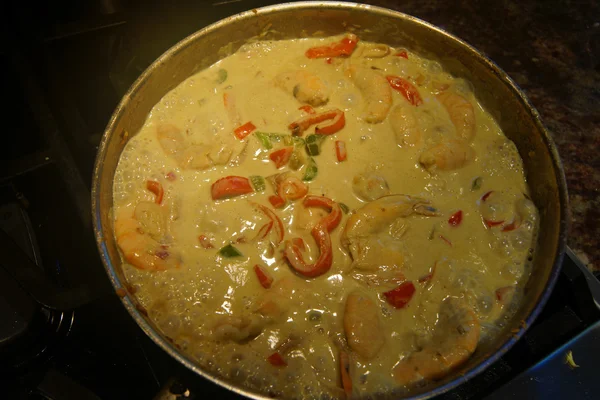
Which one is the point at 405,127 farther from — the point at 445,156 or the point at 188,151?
the point at 188,151

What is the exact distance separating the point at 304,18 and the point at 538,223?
1.45 m

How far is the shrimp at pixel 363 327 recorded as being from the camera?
139 centimetres

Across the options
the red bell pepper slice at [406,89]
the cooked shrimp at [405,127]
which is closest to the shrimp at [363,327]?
the cooked shrimp at [405,127]

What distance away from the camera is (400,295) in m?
1.51

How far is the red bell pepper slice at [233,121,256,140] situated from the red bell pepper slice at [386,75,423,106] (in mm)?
725

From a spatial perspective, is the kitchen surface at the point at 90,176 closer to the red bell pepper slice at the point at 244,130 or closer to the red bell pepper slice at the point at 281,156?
the red bell pepper slice at the point at 244,130

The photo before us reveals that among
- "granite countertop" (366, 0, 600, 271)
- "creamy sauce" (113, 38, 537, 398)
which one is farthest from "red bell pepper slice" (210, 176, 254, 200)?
"granite countertop" (366, 0, 600, 271)

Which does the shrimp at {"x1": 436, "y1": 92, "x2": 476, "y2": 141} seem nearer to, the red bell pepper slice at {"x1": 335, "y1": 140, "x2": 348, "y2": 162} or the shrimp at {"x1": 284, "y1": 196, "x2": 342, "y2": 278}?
the red bell pepper slice at {"x1": 335, "y1": 140, "x2": 348, "y2": 162}

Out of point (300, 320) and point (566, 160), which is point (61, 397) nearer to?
point (300, 320)

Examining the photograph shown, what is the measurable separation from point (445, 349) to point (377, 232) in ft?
1.55

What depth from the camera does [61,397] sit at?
1.39 m

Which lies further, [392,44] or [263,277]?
[392,44]

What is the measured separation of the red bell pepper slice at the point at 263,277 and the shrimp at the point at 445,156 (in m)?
0.82

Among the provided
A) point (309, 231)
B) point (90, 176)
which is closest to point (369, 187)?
point (309, 231)
